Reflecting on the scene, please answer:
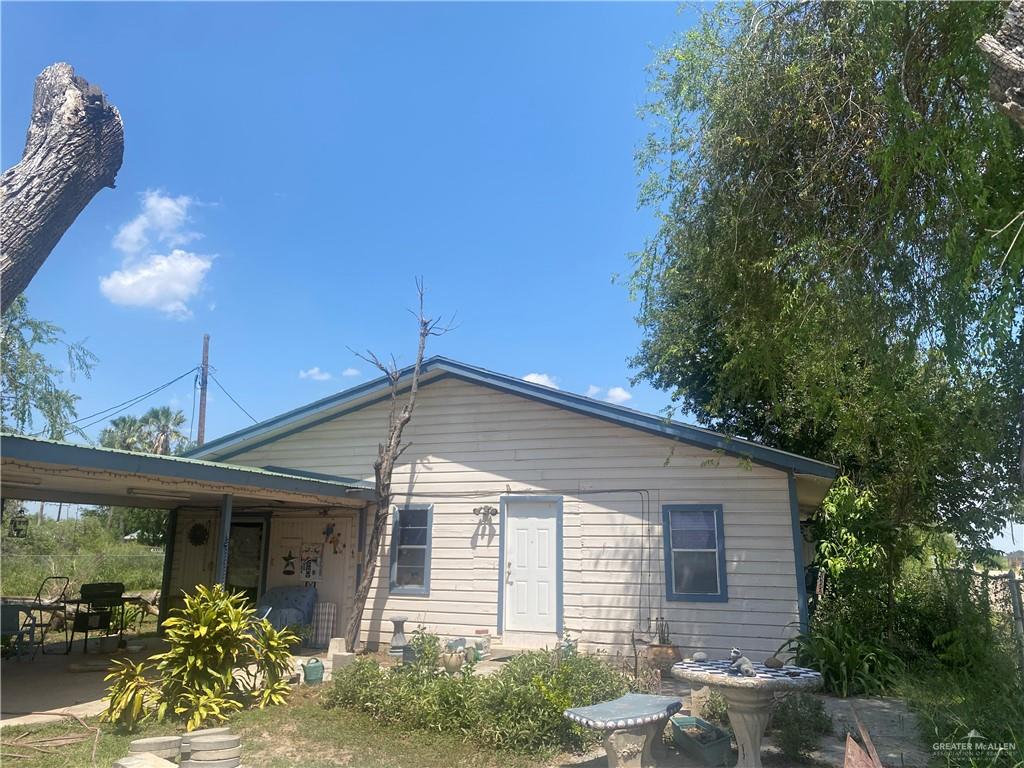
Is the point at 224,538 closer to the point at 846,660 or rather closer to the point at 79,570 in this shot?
the point at 846,660

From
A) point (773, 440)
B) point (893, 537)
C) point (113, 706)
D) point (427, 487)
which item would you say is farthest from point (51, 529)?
point (893, 537)

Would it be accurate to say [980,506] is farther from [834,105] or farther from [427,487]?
[427,487]

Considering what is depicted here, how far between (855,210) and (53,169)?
7.39 meters

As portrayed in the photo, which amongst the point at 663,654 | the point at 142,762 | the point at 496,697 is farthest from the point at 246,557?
the point at 142,762

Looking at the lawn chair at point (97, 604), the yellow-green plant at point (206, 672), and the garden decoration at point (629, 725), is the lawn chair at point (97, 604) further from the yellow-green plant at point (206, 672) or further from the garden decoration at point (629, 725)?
the garden decoration at point (629, 725)

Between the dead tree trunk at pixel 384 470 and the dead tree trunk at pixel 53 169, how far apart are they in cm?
541

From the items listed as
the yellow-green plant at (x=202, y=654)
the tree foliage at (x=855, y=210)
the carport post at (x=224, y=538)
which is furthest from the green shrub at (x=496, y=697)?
the tree foliage at (x=855, y=210)

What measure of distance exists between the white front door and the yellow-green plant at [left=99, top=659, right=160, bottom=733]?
497 cm

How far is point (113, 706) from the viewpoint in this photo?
6277 mm

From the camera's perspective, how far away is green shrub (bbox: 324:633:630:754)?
18.9ft

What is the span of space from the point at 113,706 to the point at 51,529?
24.4m

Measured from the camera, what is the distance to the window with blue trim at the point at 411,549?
427 inches

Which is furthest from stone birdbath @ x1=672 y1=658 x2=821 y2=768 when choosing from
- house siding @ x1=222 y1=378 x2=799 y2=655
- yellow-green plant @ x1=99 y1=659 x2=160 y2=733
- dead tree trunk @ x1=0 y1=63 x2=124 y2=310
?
dead tree trunk @ x1=0 y1=63 x2=124 y2=310

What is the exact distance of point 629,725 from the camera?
185 inches
